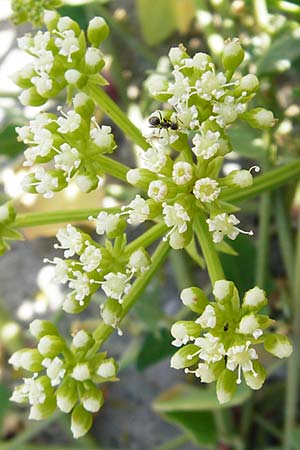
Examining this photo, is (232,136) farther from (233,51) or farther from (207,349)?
(207,349)

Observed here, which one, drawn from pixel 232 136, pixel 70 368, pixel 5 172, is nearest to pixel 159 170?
pixel 70 368

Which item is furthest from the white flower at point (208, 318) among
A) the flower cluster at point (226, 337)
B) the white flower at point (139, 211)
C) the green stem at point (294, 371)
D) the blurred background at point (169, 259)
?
the green stem at point (294, 371)

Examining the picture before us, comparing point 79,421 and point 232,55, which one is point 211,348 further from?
point 232,55

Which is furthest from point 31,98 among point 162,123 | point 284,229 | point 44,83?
point 284,229

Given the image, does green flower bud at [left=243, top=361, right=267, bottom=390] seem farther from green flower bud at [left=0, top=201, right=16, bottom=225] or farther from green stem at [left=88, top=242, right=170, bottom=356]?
green flower bud at [left=0, top=201, right=16, bottom=225]

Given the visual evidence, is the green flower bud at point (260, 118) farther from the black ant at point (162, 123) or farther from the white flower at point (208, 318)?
the white flower at point (208, 318)
